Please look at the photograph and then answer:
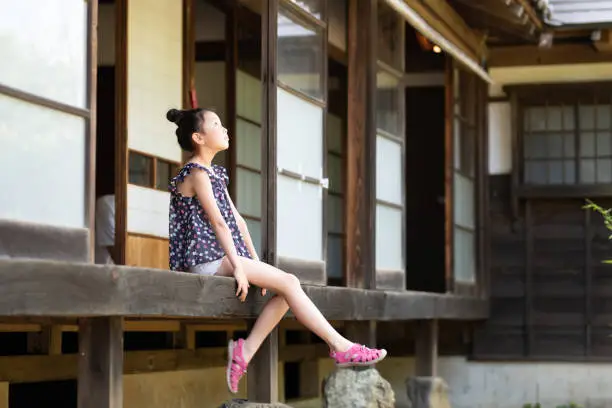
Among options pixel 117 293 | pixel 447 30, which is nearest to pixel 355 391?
pixel 117 293

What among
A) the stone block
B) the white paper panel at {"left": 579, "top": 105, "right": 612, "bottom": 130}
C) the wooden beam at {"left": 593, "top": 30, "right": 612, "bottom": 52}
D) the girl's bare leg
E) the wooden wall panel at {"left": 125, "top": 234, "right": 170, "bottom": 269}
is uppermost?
the wooden beam at {"left": 593, "top": 30, "right": 612, "bottom": 52}

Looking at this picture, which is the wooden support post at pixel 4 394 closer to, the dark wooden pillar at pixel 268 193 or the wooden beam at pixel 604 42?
the dark wooden pillar at pixel 268 193

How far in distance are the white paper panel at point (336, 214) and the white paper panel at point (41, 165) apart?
833 centimetres

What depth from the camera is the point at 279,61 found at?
852cm

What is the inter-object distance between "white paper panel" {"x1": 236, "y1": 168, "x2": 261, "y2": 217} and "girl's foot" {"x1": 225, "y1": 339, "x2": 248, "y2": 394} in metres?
2.53

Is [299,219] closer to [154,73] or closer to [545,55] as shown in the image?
[154,73]

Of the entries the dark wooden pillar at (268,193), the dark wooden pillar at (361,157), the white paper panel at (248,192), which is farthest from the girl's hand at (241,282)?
the dark wooden pillar at (361,157)

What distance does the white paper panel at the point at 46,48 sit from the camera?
18.0ft

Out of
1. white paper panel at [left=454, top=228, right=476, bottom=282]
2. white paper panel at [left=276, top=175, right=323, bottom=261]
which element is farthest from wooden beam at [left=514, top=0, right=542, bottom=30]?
white paper panel at [left=276, top=175, right=323, bottom=261]

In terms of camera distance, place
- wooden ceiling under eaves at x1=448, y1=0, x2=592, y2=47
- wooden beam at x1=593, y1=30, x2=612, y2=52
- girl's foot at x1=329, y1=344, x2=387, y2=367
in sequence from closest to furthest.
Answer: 1. girl's foot at x1=329, y1=344, x2=387, y2=367
2. wooden ceiling under eaves at x1=448, y1=0, x2=592, y2=47
3. wooden beam at x1=593, y1=30, x2=612, y2=52

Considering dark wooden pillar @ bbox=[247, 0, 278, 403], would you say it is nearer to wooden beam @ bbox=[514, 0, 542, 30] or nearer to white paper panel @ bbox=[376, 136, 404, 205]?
white paper panel @ bbox=[376, 136, 404, 205]

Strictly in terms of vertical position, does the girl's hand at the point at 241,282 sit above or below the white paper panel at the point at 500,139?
below

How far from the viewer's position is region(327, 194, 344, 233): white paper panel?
14.1m

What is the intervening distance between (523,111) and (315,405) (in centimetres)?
363
